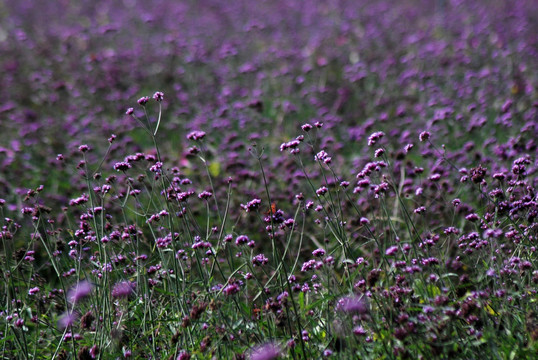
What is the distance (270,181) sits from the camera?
5.03m

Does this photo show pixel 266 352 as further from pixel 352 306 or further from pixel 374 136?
pixel 374 136

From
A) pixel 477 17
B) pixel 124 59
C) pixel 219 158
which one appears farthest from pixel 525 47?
pixel 124 59

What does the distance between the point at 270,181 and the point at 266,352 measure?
9.88ft

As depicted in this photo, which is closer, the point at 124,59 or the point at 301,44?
the point at 124,59

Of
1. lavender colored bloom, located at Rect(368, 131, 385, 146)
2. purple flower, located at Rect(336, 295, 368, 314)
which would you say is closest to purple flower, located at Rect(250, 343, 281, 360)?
purple flower, located at Rect(336, 295, 368, 314)

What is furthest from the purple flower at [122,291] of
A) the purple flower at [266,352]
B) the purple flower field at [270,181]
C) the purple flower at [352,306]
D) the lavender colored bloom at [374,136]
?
the lavender colored bloom at [374,136]

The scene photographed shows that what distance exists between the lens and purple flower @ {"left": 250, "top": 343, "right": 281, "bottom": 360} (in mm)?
2016

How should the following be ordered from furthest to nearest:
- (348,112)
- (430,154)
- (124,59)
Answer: (124,59), (348,112), (430,154)

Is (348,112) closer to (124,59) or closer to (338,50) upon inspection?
(338,50)

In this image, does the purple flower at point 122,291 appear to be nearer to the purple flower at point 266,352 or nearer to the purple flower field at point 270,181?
the purple flower field at point 270,181

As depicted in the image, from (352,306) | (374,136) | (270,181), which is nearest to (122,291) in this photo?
(352,306)

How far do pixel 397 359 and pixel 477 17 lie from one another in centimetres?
862

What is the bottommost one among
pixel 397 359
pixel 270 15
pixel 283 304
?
pixel 270 15

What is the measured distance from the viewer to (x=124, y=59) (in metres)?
8.84
